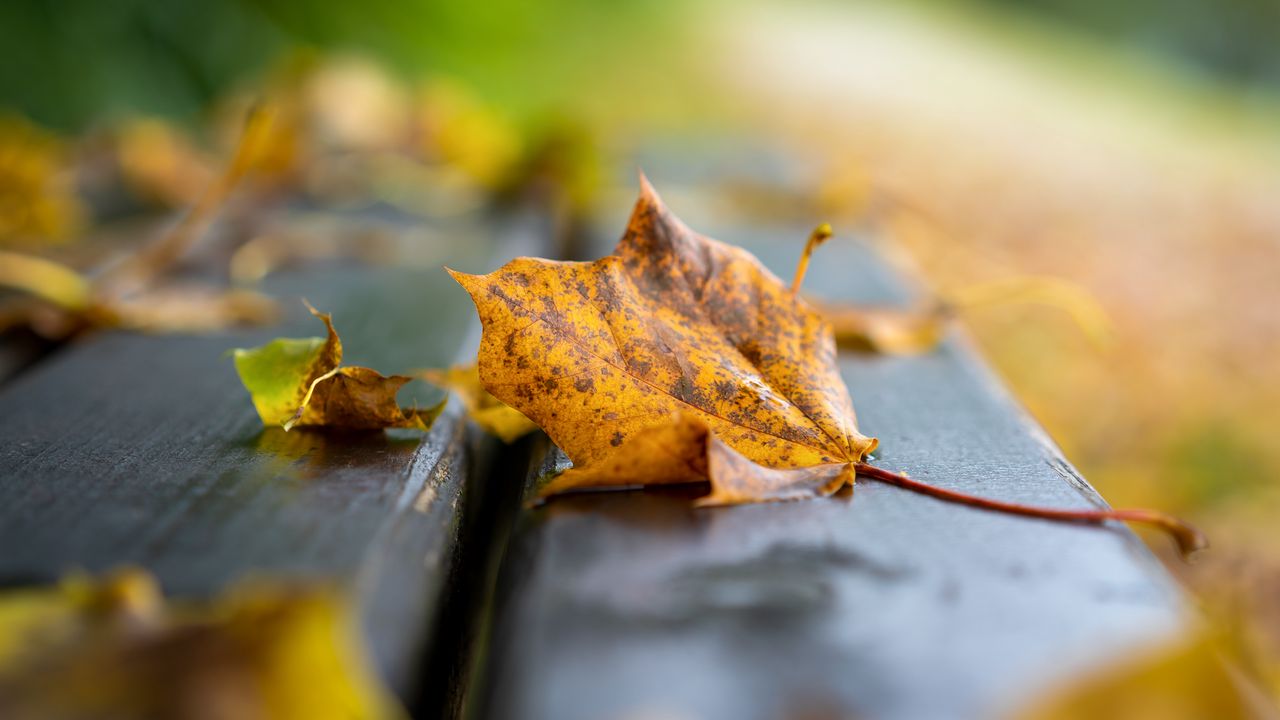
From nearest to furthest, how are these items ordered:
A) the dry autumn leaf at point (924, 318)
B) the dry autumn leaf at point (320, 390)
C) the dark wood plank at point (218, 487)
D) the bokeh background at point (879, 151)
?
the dark wood plank at point (218, 487)
the dry autumn leaf at point (320, 390)
the dry autumn leaf at point (924, 318)
the bokeh background at point (879, 151)

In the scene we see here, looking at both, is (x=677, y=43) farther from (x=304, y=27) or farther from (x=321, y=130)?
(x=321, y=130)

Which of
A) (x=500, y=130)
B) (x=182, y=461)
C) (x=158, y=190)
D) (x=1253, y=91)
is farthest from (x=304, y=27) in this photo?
(x=1253, y=91)

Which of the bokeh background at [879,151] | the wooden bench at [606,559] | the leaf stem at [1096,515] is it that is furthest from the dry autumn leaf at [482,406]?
the bokeh background at [879,151]

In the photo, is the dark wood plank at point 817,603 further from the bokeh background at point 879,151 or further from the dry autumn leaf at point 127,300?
the dry autumn leaf at point 127,300

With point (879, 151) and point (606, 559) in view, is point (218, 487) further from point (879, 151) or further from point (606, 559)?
point (879, 151)

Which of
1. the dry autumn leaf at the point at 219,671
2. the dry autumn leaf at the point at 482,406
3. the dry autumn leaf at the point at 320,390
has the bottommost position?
the dry autumn leaf at the point at 482,406

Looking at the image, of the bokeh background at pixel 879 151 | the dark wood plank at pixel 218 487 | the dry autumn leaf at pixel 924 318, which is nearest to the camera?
the dark wood plank at pixel 218 487

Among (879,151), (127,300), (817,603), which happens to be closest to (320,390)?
(817,603)
